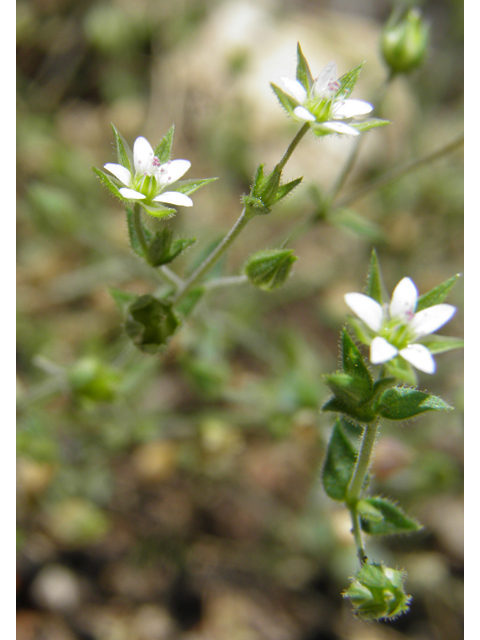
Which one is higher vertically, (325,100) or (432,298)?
(325,100)

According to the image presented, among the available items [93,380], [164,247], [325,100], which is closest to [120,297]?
[164,247]

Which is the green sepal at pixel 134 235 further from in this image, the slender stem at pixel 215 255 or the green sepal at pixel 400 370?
the green sepal at pixel 400 370

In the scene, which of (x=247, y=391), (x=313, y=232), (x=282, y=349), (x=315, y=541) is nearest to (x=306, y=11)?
(x=313, y=232)

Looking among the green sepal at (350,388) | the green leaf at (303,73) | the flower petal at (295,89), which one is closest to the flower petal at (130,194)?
the flower petal at (295,89)

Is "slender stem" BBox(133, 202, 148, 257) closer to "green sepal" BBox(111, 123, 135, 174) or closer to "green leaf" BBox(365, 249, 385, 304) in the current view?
"green sepal" BBox(111, 123, 135, 174)

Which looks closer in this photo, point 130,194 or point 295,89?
point 130,194

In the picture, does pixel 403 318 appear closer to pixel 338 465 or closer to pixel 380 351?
pixel 380 351

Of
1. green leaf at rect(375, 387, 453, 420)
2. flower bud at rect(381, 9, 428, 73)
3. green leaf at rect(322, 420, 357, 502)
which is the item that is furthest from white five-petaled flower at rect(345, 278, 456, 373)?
flower bud at rect(381, 9, 428, 73)
